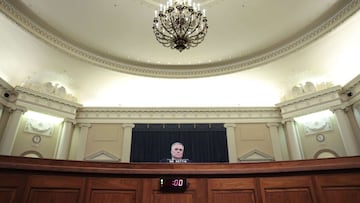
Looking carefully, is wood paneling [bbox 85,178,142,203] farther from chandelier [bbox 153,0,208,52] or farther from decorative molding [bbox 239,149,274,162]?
decorative molding [bbox 239,149,274,162]

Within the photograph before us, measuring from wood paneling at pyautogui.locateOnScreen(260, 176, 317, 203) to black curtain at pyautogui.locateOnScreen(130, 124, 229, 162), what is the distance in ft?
18.7

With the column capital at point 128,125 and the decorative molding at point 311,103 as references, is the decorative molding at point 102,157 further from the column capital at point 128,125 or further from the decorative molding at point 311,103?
the decorative molding at point 311,103

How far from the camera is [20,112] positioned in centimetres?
762

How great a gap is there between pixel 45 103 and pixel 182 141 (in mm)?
5250

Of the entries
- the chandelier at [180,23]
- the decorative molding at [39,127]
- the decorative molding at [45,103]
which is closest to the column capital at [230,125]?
the chandelier at [180,23]

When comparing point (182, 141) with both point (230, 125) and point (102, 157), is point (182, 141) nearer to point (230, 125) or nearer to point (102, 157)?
point (230, 125)

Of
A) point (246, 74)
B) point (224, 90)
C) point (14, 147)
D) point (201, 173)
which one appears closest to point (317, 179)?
point (201, 173)

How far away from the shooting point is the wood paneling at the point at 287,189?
2.98m

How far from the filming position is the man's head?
866 centimetres

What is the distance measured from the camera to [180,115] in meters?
9.42

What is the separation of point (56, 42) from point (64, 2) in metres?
1.73

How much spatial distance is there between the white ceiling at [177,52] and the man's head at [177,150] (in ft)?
6.13

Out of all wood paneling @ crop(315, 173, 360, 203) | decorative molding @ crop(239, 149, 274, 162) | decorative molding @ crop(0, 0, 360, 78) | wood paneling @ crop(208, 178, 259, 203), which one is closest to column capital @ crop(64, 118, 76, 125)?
decorative molding @ crop(0, 0, 360, 78)

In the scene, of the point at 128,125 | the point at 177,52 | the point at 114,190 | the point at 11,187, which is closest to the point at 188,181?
the point at 114,190
